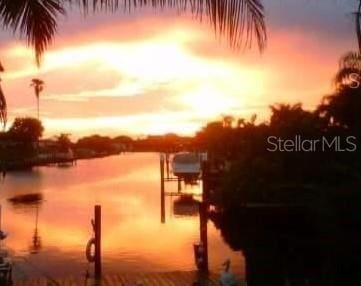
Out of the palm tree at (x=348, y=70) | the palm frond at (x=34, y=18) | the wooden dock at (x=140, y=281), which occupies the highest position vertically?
the palm tree at (x=348, y=70)

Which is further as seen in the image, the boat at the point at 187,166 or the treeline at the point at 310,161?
the boat at the point at 187,166

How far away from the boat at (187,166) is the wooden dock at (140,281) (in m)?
48.4

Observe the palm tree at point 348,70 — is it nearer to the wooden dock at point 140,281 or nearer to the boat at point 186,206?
the wooden dock at point 140,281

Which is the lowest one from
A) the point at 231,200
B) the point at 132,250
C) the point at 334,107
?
the point at 132,250

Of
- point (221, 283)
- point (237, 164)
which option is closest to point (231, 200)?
point (237, 164)

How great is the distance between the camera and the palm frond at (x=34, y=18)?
5188 millimetres

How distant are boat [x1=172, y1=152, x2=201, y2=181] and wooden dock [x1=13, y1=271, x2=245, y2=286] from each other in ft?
159

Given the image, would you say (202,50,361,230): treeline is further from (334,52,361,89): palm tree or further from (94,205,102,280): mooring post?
(94,205,102,280): mooring post

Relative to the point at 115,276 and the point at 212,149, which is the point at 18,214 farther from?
the point at 115,276

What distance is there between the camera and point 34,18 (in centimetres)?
538

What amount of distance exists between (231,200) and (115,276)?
13.2m

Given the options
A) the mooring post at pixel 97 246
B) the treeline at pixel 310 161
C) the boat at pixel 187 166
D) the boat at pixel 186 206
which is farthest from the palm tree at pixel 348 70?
the boat at pixel 187 166

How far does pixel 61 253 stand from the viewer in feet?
112

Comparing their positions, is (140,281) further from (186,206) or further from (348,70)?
(186,206)
